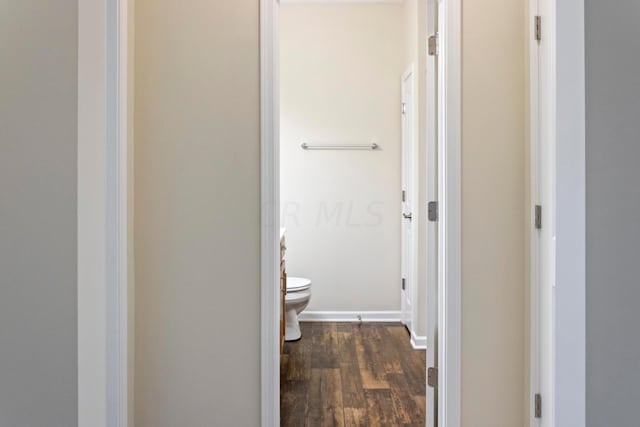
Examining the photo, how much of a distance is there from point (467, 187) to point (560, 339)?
121 centimetres

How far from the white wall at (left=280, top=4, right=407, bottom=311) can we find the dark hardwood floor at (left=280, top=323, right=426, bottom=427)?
1.66 ft

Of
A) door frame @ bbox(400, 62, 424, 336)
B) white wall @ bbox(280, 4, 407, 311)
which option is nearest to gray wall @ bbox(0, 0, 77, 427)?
door frame @ bbox(400, 62, 424, 336)

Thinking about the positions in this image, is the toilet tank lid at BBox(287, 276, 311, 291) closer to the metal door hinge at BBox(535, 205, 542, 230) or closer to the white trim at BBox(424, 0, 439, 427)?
the white trim at BBox(424, 0, 439, 427)

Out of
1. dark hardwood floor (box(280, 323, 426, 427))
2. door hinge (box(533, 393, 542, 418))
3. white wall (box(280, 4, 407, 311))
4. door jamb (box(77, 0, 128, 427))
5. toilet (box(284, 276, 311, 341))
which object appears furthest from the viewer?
white wall (box(280, 4, 407, 311))

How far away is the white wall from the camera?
443 cm

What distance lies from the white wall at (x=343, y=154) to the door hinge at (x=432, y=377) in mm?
2210

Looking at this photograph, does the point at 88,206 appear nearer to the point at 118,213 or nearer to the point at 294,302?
the point at 118,213

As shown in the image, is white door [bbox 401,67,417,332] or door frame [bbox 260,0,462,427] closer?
door frame [bbox 260,0,462,427]

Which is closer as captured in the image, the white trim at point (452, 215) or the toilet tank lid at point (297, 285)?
the white trim at point (452, 215)

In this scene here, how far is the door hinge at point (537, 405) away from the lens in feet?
6.34

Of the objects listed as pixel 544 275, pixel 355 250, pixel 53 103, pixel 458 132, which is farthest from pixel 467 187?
pixel 355 250

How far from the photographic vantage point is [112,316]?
1.88 meters

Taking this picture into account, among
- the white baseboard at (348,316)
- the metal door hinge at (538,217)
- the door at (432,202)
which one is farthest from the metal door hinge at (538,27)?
the white baseboard at (348,316)

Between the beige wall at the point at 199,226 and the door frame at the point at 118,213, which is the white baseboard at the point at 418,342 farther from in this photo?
the beige wall at the point at 199,226
